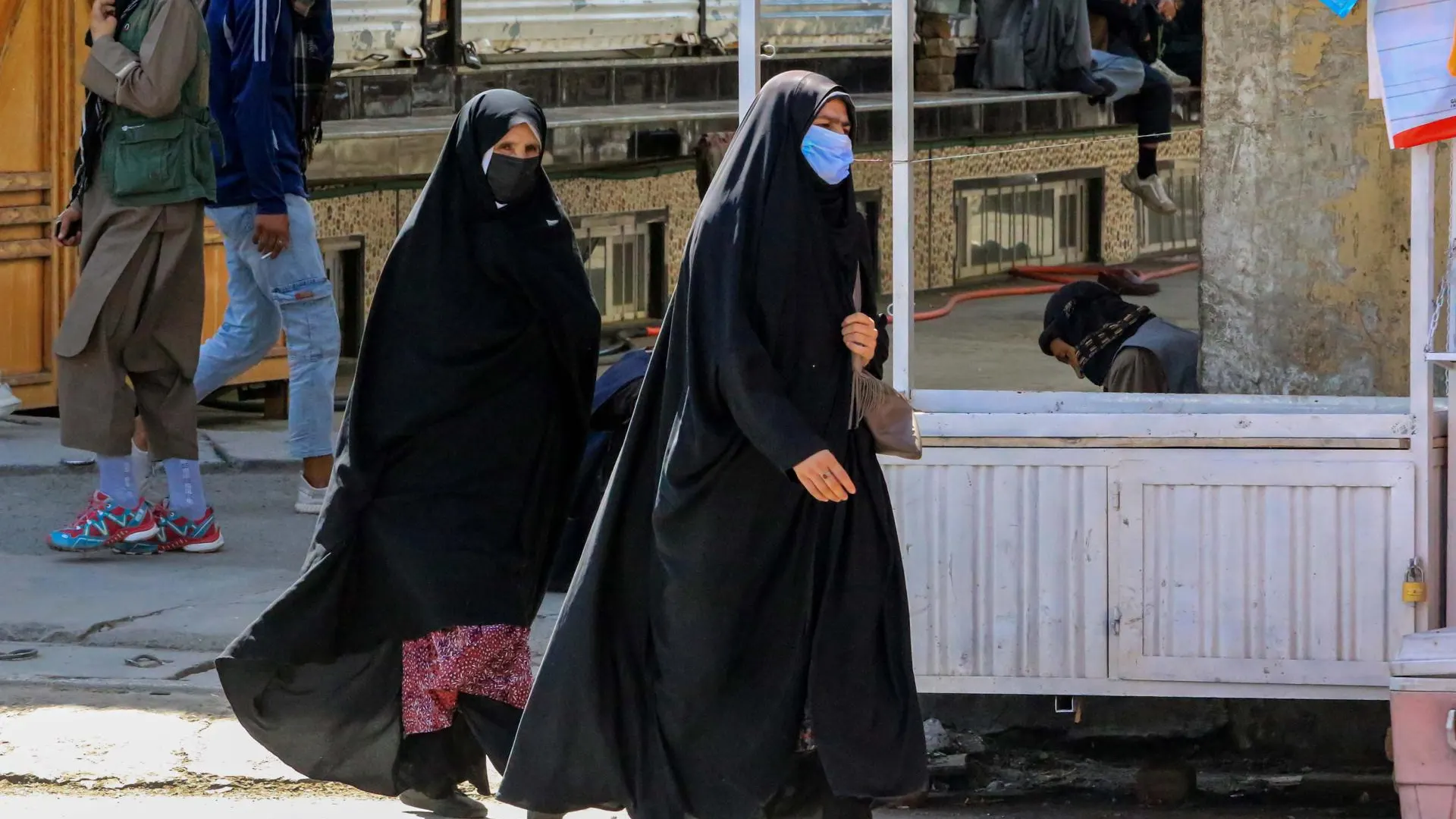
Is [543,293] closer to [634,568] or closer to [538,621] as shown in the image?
[634,568]

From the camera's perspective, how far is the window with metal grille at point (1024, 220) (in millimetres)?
8492

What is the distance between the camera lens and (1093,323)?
5145 millimetres

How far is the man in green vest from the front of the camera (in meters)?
5.34

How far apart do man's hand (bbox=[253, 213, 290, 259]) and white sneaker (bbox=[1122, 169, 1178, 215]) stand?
18.7 ft

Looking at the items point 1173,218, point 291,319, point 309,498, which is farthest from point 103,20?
point 1173,218

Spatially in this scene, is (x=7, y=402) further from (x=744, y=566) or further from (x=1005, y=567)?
(x=744, y=566)

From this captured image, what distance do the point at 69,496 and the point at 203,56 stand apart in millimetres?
1545

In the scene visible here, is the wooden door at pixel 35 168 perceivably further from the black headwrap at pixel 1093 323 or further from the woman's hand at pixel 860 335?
the woman's hand at pixel 860 335

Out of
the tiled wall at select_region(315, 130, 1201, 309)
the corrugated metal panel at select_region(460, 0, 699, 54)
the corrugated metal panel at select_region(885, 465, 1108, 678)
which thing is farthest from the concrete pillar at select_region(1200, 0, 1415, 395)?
the corrugated metal panel at select_region(460, 0, 699, 54)

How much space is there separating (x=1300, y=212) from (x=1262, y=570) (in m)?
0.83

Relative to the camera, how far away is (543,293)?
3.92 m

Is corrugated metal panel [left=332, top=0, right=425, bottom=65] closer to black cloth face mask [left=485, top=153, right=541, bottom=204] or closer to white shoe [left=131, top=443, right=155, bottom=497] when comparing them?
white shoe [left=131, top=443, right=155, bottom=497]

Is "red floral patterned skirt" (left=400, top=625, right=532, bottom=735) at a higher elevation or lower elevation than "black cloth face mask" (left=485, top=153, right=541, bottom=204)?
lower

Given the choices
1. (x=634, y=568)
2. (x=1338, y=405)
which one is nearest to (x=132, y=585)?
(x=634, y=568)
